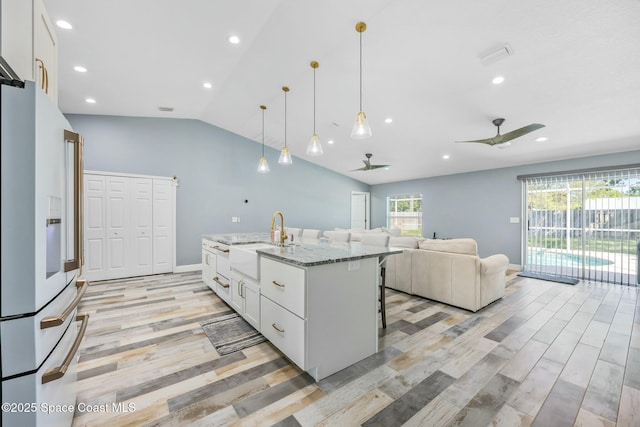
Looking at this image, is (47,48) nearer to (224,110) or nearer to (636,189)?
(224,110)

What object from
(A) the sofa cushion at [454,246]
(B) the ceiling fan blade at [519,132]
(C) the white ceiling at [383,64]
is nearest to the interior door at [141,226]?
(C) the white ceiling at [383,64]

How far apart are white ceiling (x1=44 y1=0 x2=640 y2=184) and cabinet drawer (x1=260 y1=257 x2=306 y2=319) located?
2439 millimetres

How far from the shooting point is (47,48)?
1549 mm

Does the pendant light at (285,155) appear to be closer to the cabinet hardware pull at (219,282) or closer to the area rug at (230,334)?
the cabinet hardware pull at (219,282)

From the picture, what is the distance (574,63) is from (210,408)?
4630 millimetres

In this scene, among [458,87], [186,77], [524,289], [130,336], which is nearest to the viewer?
[130,336]

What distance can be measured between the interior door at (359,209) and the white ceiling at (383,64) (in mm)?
3880

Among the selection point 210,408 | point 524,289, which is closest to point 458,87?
point 524,289

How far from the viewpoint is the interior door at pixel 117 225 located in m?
4.75

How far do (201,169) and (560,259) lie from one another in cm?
796

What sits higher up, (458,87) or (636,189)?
(458,87)

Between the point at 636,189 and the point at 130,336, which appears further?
the point at 636,189

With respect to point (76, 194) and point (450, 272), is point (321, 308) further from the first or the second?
point (450, 272)

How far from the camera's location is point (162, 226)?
526 centimetres
